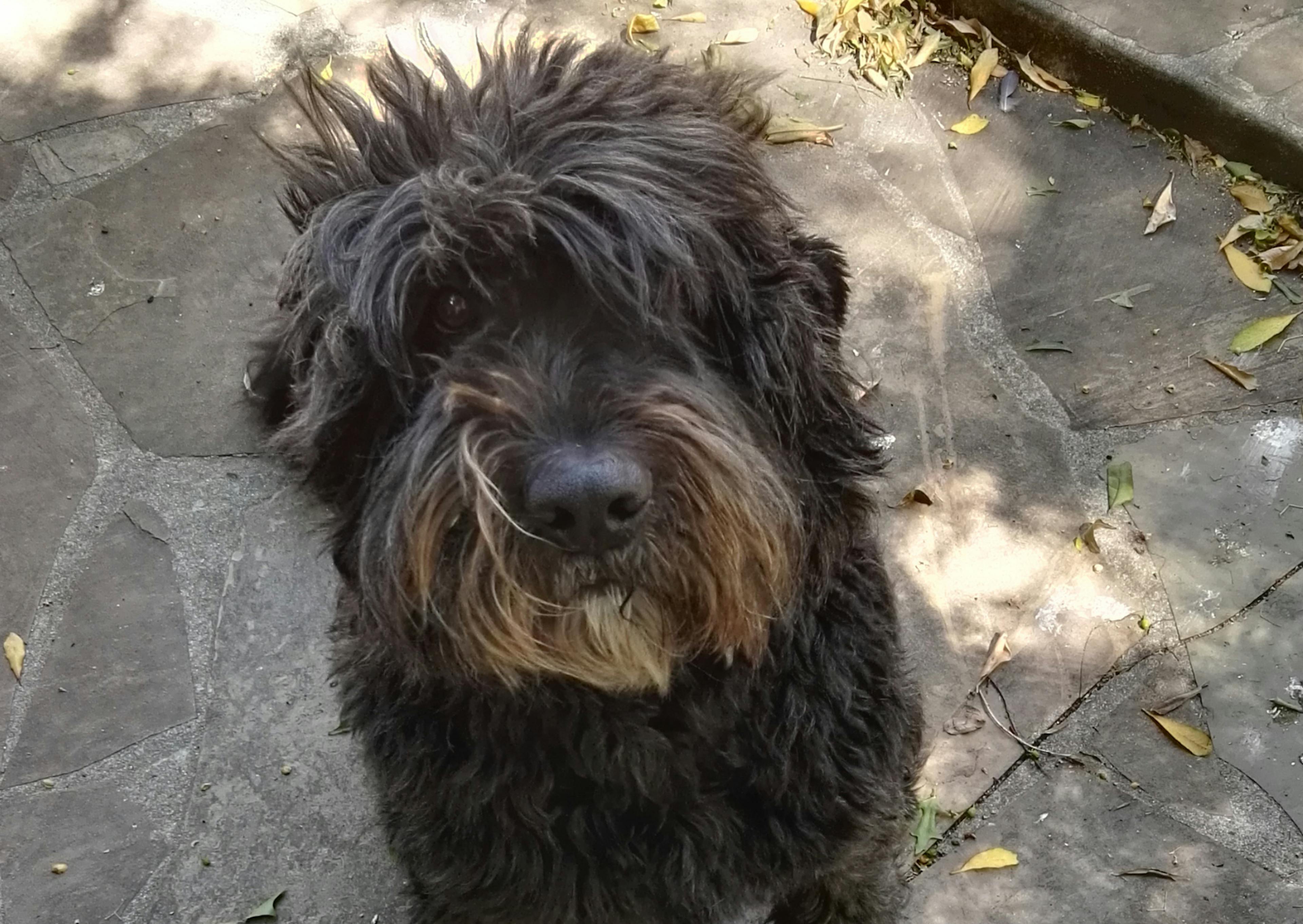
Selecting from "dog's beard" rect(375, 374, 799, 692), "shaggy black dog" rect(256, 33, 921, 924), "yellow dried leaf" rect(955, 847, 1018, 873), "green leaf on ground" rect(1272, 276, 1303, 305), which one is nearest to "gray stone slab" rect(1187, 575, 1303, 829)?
"yellow dried leaf" rect(955, 847, 1018, 873)

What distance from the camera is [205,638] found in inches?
129

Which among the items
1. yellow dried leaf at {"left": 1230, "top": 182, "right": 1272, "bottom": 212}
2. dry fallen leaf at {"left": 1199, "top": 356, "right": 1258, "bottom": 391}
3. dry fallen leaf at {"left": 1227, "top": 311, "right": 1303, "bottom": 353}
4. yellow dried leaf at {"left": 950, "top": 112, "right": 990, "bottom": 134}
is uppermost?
yellow dried leaf at {"left": 1230, "top": 182, "right": 1272, "bottom": 212}

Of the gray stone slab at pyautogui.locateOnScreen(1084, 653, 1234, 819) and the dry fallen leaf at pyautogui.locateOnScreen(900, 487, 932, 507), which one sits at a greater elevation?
the dry fallen leaf at pyautogui.locateOnScreen(900, 487, 932, 507)

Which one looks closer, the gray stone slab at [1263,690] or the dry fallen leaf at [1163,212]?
the gray stone slab at [1263,690]

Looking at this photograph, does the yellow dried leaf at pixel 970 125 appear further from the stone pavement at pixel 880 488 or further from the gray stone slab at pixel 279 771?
the gray stone slab at pixel 279 771

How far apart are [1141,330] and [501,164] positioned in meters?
2.40

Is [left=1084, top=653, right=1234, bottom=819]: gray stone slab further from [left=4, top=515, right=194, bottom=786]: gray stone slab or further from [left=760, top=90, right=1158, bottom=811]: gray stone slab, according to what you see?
[left=4, top=515, right=194, bottom=786]: gray stone slab

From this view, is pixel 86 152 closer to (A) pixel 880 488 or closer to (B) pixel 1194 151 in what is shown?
(A) pixel 880 488

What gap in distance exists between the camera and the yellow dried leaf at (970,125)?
157 inches

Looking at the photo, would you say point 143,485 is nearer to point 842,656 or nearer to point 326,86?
point 326,86

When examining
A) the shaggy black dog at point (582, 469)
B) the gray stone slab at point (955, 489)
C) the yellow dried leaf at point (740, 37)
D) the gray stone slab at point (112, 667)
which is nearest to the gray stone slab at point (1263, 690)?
the gray stone slab at point (955, 489)

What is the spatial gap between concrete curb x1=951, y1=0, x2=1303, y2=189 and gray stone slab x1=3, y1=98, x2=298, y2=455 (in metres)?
2.54

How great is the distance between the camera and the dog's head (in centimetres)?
175

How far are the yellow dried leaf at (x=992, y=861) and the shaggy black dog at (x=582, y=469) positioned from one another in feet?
2.06
